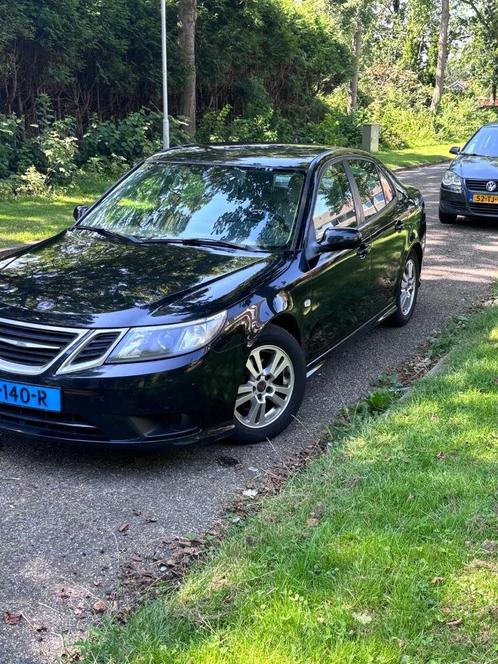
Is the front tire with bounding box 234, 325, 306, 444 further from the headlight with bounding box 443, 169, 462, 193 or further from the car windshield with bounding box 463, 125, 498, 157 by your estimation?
the car windshield with bounding box 463, 125, 498, 157

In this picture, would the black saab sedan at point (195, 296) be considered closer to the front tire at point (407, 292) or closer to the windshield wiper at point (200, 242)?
the windshield wiper at point (200, 242)

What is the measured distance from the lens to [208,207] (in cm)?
494

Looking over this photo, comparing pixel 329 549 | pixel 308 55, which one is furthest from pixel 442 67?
pixel 329 549

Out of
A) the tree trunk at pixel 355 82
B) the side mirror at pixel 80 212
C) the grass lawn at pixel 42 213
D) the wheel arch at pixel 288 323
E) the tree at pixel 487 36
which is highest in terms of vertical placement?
the tree at pixel 487 36

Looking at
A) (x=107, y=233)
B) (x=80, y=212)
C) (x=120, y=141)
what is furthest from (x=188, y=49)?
(x=107, y=233)

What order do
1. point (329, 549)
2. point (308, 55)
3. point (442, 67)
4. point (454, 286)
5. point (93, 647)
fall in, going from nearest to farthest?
point (93, 647), point (329, 549), point (454, 286), point (308, 55), point (442, 67)

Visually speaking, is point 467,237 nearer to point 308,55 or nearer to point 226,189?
point 226,189

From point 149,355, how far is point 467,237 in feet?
28.9

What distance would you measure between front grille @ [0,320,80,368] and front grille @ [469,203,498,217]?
9.35 metres

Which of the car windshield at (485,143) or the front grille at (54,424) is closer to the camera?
the front grille at (54,424)

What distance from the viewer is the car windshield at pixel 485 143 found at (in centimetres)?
1251

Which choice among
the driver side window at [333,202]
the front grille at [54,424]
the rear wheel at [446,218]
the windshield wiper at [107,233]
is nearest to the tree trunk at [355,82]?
the rear wheel at [446,218]

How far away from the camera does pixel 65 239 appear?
4.97 metres

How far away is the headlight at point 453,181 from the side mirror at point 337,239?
761 cm
